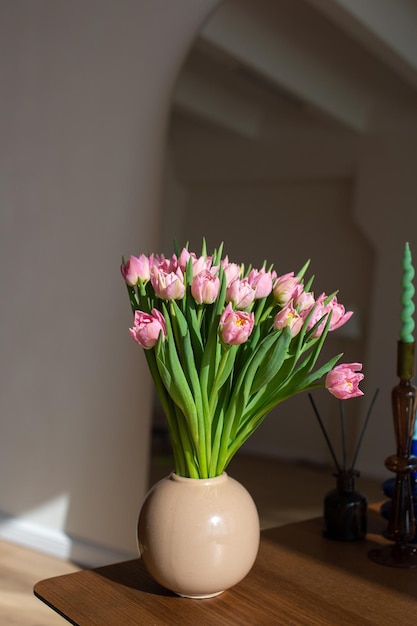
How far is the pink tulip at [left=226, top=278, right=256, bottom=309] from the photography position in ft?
3.85

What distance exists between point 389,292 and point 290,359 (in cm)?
112

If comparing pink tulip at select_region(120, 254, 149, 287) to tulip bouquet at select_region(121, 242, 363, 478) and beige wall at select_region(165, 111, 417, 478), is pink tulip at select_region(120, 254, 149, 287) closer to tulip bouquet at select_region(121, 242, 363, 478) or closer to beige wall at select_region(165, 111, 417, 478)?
tulip bouquet at select_region(121, 242, 363, 478)

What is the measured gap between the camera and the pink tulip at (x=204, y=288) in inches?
46.2

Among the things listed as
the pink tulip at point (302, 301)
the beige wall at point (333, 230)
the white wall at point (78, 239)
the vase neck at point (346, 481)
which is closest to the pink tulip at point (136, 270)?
the pink tulip at point (302, 301)

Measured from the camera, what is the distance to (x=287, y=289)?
125 centimetres

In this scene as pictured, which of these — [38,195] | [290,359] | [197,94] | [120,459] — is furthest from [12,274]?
[290,359]

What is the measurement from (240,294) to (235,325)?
2.7 inches

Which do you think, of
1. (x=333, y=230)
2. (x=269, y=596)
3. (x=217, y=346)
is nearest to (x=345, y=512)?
(x=269, y=596)

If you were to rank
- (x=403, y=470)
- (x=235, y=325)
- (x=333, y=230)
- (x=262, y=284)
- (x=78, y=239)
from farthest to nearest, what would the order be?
(x=78, y=239), (x=333, y=230), (x=403, y=470), (x=262, y=284), (x=235, y=325)

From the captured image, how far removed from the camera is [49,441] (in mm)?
3211

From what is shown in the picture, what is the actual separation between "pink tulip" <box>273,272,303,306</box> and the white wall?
66.7 inches

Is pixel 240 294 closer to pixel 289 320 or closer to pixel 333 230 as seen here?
pixel 289 320

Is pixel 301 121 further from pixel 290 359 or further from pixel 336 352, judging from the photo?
pixel 290 359

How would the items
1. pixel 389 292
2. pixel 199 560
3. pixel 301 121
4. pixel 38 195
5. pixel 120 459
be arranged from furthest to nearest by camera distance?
pixel 38 195, pixel 120 459, pixel 301 121, pixel 389 292, pixel 199 560
